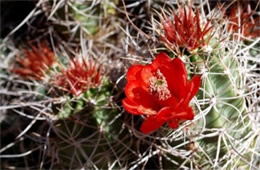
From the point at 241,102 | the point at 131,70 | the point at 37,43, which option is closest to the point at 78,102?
the point at 131,70

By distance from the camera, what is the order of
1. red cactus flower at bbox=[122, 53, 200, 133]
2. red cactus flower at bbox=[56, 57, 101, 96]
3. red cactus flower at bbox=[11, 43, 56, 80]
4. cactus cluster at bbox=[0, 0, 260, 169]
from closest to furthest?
red cactus flower at bbox=[122, 53, 200, 133] < cactus cluster at bbox=[0, 0, 260, 169] < red cactus flower at bbox=[56, 57, 101, 96] < red cactus flower at bbox=[11, 43, 56, 80]

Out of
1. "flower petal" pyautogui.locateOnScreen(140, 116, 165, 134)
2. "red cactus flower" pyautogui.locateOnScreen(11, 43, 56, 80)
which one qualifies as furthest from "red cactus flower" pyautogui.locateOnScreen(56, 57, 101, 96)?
"flower petal" pyautogui.locateOnScreen(140, 116, 165, 134)

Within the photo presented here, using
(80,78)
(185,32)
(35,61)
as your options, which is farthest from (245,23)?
(35,61)

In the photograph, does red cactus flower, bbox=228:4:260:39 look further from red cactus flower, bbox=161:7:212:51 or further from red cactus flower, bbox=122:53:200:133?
red cactus flower, bbox=122:53:200:133

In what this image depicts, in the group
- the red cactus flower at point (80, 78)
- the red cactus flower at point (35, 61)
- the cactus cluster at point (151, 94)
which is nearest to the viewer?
the cactus cluster at point (151, 94)

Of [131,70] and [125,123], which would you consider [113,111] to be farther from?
[131,70]

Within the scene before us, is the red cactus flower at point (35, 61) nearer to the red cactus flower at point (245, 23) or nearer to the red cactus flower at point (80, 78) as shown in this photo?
the red cactus flower at point (80, 78)

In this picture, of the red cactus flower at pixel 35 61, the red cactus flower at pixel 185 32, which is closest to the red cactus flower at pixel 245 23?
the red cactus flower at pixel 185 32
